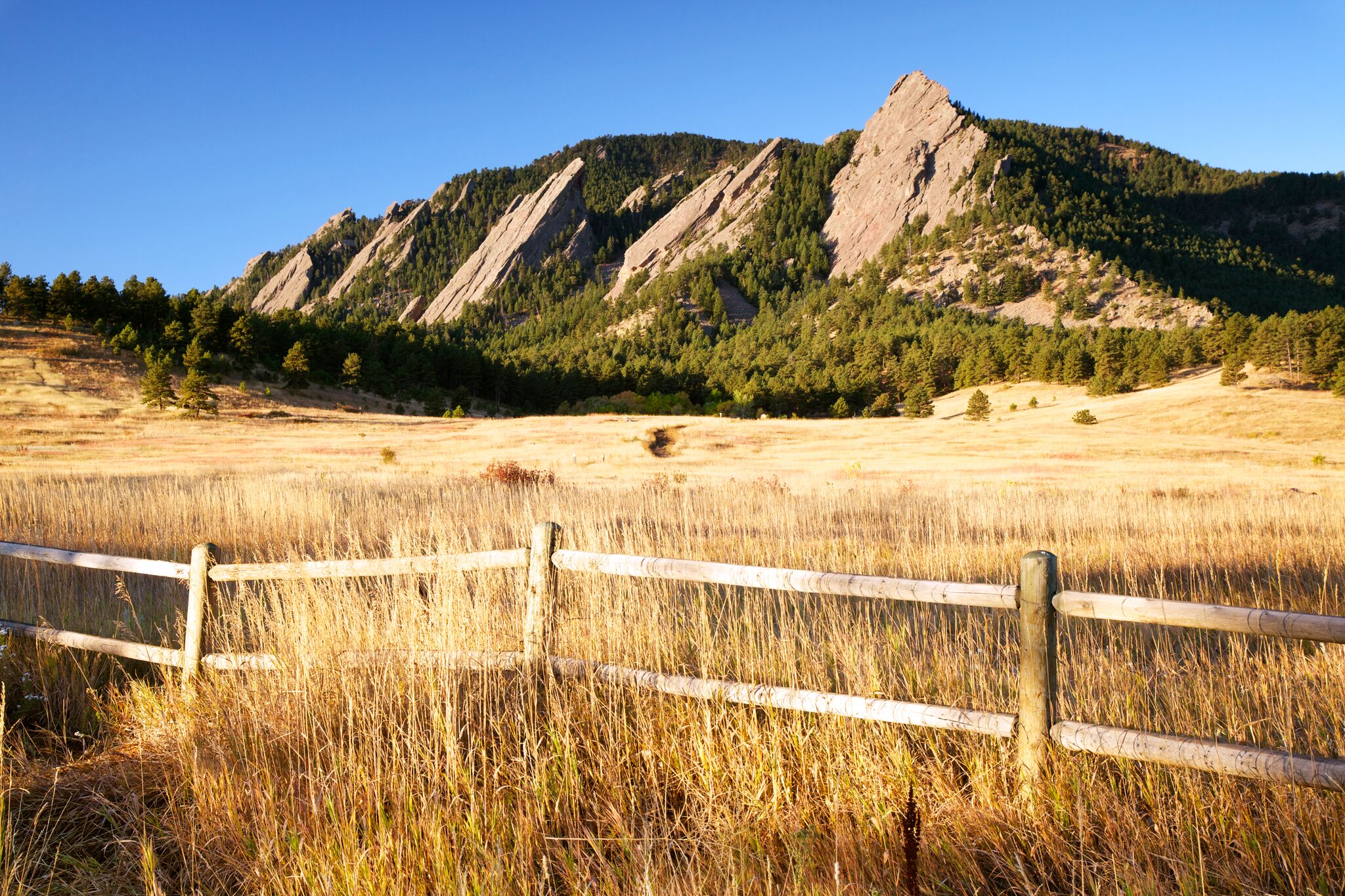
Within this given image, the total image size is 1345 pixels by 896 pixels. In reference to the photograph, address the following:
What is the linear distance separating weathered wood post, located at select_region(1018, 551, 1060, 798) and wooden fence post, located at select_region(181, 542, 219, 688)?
5164mm

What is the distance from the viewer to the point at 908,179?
17650 cm

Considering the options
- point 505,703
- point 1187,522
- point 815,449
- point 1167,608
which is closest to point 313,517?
point 505,703

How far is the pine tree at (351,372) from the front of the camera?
238 feet

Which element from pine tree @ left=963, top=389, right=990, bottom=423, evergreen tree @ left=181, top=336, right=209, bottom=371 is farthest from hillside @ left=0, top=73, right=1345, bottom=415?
pine tree @ left=963, top=389, right=990, bottom=423

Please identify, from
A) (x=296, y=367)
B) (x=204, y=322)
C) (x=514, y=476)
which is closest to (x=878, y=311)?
(x=296, y=367)

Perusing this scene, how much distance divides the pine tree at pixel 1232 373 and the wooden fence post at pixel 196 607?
74067 mm

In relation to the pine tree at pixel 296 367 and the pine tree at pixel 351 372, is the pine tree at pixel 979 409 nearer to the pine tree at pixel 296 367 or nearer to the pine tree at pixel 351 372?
the pine tree at pixel 351 372

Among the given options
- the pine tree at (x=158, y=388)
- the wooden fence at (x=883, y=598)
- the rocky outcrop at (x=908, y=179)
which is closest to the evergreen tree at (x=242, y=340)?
the pine tree at (x=158, y=388)

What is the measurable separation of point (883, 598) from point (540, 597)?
81.3 inches

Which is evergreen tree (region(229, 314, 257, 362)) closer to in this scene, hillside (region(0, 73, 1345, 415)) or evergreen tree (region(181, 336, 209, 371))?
hillside (region(0, 73, 1345, 415))

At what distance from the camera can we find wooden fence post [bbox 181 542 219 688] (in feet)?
17.1

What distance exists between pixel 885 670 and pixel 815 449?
99.9ft

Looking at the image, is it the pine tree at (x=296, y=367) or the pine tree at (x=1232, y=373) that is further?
the pine tree at (x=296, y=367)

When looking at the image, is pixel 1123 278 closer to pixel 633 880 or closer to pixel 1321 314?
pixel 1321 314
